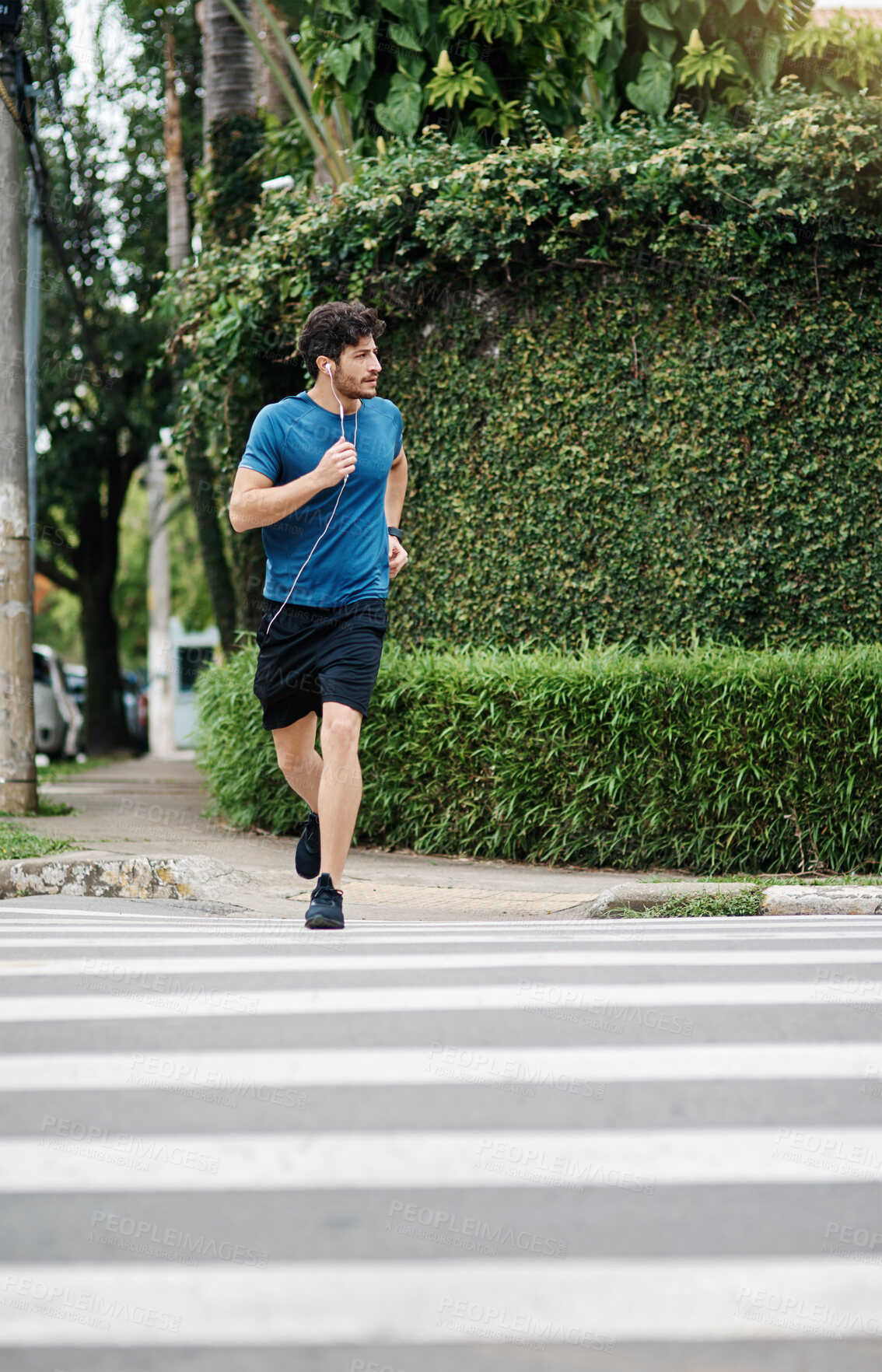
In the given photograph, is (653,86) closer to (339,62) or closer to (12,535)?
(339,62)

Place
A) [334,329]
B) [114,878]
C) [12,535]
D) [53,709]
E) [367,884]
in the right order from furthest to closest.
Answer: [53,709] < [12,535] < [367,884] < [114,878] < [334,329]

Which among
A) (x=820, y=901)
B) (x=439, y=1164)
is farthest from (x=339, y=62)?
(x=439, y=1164)

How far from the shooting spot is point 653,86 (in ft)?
33.8

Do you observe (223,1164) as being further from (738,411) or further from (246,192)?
(246,192)

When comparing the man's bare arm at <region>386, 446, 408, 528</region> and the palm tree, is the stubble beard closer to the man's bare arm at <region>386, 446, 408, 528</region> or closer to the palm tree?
the man's bare arm at <region>386, 446, 408, 528</region>

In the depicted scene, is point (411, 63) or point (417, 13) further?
point (411, 63)

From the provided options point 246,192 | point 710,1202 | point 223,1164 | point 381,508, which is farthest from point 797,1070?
point 246,192

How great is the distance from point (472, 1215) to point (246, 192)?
12.1 metres

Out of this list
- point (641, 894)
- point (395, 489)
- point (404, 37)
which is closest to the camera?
point (395, 489)

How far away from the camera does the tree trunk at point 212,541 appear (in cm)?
1468

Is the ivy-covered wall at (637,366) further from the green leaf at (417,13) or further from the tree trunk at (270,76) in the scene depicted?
the tree trunk at (270,76)

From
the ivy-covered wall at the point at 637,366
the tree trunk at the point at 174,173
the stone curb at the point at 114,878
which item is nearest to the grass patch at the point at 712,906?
the stone curb at the point at 114,878

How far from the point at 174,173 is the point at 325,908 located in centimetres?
1580

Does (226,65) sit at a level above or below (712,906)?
above
